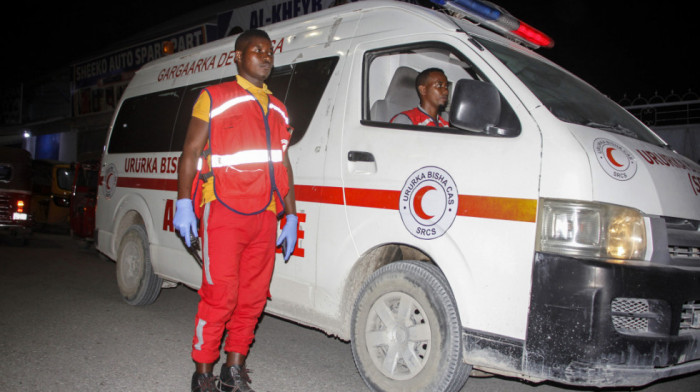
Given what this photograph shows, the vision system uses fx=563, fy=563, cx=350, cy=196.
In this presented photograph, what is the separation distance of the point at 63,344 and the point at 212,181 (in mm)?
2143

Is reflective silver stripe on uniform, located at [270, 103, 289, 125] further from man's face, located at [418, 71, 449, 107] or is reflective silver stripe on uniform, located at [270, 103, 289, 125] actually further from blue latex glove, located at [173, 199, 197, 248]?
man's face, located at [418, 71, 449, 107]

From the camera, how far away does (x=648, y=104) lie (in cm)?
939

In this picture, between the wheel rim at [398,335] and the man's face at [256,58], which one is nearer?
the wheel rim at [398,335]

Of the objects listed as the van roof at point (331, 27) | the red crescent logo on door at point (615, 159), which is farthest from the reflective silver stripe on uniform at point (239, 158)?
the red crescent logo on door at point (615, 159)

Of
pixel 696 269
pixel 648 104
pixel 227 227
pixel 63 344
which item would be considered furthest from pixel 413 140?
pixel 648 104

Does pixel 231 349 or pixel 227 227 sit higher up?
pixel 227 227

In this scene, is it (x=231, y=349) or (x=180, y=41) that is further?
(x=180, y=41)

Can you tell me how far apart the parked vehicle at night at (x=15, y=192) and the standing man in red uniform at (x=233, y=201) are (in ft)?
29.7

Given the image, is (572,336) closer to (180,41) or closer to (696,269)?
(696,269)

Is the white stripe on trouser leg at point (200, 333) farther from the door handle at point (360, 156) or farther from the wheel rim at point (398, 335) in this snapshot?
the door handle at point (360, 156)

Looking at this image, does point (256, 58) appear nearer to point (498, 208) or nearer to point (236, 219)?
point (236, 219)

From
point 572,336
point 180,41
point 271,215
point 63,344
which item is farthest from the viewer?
point 180,41

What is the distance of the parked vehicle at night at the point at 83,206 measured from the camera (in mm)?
9188

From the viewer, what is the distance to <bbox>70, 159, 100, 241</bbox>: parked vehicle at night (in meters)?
9.19
